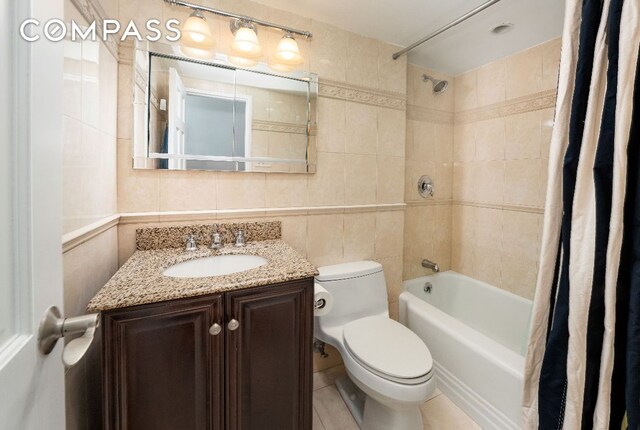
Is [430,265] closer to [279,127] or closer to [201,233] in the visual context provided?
[279,127]

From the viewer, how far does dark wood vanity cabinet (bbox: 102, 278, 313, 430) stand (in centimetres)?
86

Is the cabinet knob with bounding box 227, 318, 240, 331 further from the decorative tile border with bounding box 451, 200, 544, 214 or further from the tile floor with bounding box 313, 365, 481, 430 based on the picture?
the decorative tile border with bounding box 451, 200, 544, 214

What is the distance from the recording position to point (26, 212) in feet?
1.35

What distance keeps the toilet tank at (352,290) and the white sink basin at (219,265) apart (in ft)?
1.25

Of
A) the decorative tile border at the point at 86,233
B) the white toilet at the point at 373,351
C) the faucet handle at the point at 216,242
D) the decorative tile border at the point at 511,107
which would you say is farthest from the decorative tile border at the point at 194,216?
the decorative tile border at the point at 511,107

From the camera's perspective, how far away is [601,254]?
32.8 inches

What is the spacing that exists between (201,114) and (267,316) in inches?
41.0

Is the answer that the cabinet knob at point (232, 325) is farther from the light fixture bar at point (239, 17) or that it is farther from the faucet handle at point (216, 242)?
the light fixture bar at point (239, 17)

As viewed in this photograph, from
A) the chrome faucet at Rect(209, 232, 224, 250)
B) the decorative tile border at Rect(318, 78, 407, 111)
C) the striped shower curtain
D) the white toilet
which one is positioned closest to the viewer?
the striped shower curtain

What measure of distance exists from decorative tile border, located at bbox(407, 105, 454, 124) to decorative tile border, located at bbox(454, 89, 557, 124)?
87 millimetres

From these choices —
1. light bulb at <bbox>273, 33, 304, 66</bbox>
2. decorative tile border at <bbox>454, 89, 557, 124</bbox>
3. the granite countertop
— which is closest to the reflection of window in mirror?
light bulb at <bbox>273, 33, 304, 66</bbox>

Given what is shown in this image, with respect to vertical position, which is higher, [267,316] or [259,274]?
[259,274]

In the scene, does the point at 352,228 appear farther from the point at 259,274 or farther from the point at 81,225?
the point at 81,225

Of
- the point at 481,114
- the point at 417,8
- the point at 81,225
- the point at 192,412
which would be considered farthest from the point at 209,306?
the point at 481,114
